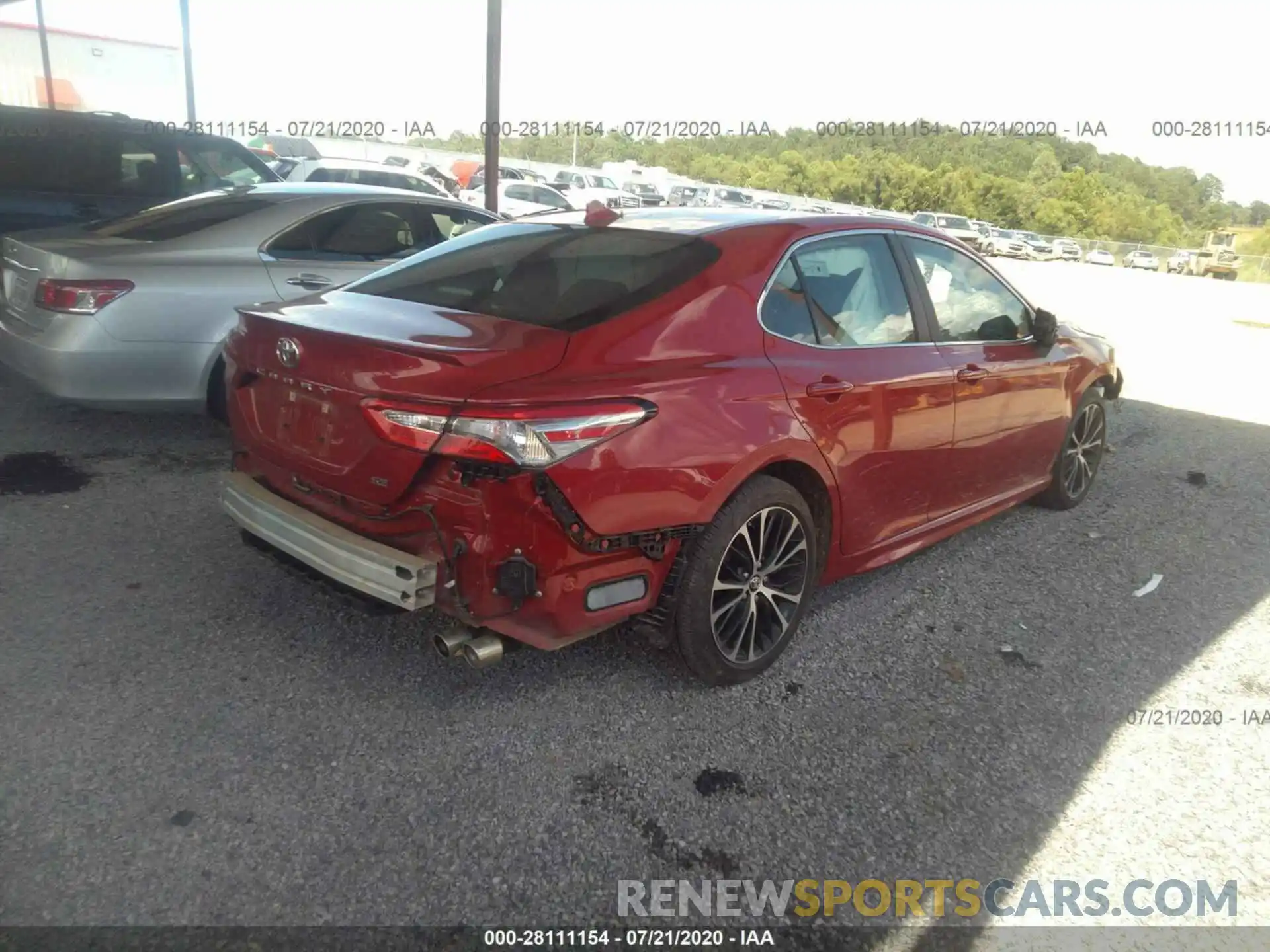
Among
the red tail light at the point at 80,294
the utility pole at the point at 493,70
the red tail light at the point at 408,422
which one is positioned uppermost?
the utility pole at the point at 493,70

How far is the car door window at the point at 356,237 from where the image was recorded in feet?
17.7

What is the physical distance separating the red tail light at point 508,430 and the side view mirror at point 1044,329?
2810 mm

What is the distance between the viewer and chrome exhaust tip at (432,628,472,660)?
2756mm

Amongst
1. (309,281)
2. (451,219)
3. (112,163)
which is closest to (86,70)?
(112,163)

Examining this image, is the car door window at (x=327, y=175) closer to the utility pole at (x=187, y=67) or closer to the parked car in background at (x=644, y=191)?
the utility pole at (x=187, y=67)

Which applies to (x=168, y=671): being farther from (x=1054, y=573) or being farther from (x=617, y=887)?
(x=1054, y=573)

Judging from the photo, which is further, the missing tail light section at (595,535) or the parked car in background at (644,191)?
the parked car in background at (644,191)

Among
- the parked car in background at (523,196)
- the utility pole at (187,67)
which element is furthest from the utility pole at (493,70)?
the parked car in background at (523,196)

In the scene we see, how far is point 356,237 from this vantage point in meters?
5.68

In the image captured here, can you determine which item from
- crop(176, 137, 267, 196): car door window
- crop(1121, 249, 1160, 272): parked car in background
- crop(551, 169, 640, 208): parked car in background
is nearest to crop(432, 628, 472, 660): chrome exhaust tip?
crop(176, 137, 267, 196): car door window

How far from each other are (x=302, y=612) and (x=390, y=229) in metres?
3.11

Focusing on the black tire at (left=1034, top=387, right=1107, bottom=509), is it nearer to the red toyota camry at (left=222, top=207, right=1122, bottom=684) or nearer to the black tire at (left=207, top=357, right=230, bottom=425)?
the red toyota camry at (left=222, top=207, right=1122, bottom=684)

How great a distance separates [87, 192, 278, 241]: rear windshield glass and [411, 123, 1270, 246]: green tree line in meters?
50.7

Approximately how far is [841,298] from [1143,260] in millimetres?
52918
